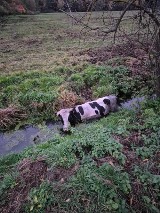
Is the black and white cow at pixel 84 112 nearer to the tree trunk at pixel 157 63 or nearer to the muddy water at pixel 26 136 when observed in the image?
the muddy water at pixel 26 136

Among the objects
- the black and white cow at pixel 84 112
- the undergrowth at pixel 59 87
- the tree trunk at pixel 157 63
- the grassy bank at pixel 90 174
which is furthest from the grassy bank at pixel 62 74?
the grassy bank at pixel 90 174

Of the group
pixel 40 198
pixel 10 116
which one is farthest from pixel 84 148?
pixel 10 116

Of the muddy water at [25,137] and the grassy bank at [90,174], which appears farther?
the muddy water at [25,137]

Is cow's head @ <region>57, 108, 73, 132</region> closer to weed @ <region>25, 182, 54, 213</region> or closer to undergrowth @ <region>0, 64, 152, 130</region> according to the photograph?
undergrowth @ <region>0, 64, 152, 130</region>

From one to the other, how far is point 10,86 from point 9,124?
1940mm

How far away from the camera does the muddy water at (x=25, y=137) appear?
25.1ft

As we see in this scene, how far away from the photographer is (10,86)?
33.0 feet

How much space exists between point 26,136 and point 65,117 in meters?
1.22

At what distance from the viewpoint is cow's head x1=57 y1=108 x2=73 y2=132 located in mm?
8062

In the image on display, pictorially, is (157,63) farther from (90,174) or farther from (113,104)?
(90,174)

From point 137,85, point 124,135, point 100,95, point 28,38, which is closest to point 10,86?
point 100,95

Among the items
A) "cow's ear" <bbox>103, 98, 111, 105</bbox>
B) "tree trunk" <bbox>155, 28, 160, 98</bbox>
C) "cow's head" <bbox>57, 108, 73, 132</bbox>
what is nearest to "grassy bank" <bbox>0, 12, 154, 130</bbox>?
"cow's head" <bbox>57, 108, 73, 132</bbox>

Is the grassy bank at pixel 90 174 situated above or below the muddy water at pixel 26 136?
above

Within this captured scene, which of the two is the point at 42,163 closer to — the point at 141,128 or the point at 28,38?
the point at 141,128
